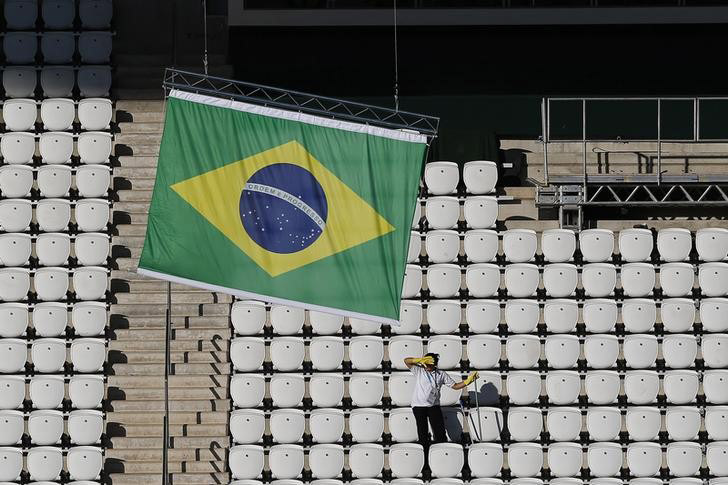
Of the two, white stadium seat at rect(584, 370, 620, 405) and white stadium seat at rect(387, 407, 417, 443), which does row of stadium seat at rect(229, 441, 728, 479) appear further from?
white stadium seat at rect(584, 370, 620, 405)

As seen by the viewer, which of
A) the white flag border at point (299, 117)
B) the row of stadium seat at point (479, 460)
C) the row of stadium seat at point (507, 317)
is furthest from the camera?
the row of stadium seat at point (507, 317)

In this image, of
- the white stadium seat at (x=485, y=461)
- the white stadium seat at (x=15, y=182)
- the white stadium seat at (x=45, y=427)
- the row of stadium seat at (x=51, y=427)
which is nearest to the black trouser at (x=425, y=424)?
the white stadium seat at (x=485, y=461)

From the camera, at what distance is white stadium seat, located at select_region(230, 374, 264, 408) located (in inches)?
639

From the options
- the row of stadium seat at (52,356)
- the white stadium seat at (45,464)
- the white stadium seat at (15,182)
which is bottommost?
the white stadium seat at (45,464)

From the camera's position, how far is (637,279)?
16.9 m

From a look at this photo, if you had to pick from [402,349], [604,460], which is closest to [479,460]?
[604,460]

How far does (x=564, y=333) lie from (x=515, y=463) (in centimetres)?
155

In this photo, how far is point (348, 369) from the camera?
54.4 ft

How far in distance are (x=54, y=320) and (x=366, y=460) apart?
3.60 meters

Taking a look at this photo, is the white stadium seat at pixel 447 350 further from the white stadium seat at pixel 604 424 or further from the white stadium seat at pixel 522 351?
the white stadium seat at pixel 604 424

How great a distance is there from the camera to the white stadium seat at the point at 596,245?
17.0 meters

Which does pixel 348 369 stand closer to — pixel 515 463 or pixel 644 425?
pixel 515 463

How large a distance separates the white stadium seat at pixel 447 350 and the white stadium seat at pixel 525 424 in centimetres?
78

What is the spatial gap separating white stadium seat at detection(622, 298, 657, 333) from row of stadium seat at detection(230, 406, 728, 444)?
88cm
